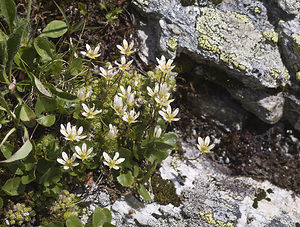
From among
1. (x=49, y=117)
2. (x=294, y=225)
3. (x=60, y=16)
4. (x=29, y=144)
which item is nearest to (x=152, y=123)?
(x=49, y=117)

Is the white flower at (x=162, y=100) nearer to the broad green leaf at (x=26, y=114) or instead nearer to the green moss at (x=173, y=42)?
the green moss at (x=173, y=42)

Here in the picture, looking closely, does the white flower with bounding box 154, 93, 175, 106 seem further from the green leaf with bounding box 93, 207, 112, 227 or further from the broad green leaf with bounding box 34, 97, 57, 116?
the green leaf with bounding box 93, 207, 112, 227

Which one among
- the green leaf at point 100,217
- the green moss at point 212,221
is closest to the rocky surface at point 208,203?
the green moss at point 212,221

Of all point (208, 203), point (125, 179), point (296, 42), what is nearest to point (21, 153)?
point (125, 179)

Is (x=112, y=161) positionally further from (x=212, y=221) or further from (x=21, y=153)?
(x=212, y=221)

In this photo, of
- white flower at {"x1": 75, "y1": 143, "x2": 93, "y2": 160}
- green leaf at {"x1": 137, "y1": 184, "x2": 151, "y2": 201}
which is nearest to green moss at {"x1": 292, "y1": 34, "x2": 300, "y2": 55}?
green leaf at {"x1": 137, "y1": 184, "x2": 151, "y2": 201}

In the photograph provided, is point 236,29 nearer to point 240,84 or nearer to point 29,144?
Result: point 240,84
